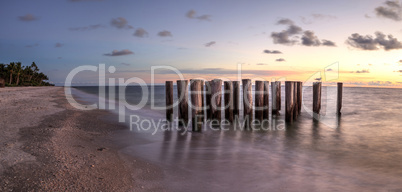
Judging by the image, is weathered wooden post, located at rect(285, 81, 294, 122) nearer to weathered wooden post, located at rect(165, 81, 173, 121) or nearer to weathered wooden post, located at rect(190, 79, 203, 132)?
weathered wooden post, located at rect(190, 79, 203, 132)

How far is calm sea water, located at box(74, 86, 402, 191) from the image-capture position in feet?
14.1

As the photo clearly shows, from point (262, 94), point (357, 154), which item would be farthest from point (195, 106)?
point (357, 154)

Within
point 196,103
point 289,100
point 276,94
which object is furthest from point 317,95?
point 196,103

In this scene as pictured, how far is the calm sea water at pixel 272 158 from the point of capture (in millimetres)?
4285

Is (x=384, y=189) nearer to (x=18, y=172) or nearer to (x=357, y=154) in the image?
(x=357, y=154)

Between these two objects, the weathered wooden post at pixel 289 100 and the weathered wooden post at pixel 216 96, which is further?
the weathered wooden post at pixel 289 100

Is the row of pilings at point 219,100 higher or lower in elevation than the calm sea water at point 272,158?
higher

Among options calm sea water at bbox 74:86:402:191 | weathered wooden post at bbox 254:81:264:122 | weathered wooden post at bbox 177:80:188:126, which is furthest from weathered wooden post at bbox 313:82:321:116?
weathered wooden post at bbox 177:80:188:126

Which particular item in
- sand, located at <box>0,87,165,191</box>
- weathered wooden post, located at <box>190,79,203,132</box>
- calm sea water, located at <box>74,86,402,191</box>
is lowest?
calm sea water, located at <box>74,86,402,191</box>

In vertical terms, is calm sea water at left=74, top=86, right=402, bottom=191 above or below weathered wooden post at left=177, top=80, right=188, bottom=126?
below

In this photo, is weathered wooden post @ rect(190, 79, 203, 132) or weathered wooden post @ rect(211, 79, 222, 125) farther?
weathered wooden post @ rect(211, 79, 222, 125)

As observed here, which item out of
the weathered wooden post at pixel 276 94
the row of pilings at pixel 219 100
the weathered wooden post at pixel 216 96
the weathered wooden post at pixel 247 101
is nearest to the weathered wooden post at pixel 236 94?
the row of pilings at pixel 219 100

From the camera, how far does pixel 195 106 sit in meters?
8.59

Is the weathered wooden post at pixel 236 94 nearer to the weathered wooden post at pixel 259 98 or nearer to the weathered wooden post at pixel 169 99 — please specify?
the weathered wooden post at pixel 259 98
